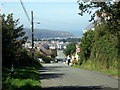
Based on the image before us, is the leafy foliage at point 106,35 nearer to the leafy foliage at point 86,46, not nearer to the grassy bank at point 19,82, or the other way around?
the grassy bank at point 19,82

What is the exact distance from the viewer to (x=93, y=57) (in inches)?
1543

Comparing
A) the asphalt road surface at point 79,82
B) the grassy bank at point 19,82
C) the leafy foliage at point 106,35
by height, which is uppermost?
the leafy foliage at point 106,35

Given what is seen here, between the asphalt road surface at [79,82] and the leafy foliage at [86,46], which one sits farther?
the leafy foliage at [86,46]

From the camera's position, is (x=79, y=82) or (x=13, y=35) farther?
(x=13, y=35)

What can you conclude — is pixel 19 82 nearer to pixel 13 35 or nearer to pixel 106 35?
pixel 106 35

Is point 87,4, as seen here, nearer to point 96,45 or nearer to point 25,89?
point 25,89

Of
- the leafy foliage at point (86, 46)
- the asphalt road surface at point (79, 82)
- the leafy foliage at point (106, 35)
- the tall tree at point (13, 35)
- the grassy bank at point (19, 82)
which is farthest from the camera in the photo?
the leafy foliage at point (86, 46)

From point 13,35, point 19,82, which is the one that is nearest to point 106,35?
point 13,35

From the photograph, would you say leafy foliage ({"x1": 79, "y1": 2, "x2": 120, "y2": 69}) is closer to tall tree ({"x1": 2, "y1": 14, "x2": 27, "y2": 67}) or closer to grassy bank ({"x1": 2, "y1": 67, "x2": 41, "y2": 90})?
grassy bank ({"x1": 2, "y1": 67, "x2": 41, "y2": 90})

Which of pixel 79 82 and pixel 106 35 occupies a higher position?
pixel 106 35

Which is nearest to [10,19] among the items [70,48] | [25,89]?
[25,89]

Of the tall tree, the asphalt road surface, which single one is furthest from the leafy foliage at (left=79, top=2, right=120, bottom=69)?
Result: the tall tree

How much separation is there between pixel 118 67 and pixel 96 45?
10673 millimetres

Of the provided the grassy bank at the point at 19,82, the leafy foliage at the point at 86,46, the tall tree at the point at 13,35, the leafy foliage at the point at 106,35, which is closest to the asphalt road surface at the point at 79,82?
the grassy bank at the point at 19,82
